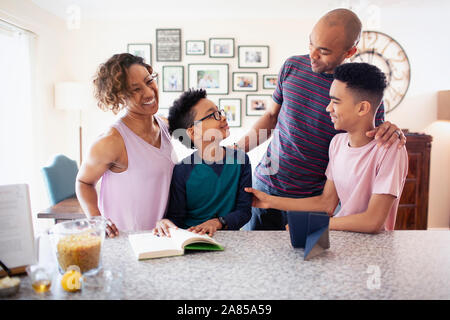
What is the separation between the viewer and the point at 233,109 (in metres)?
4.41

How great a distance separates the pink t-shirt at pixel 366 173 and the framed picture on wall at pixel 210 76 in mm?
3058

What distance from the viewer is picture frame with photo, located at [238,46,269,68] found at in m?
4.32

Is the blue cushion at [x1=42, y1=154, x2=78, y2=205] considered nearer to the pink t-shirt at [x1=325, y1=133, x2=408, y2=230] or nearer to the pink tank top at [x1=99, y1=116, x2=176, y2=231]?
the pink tank top at [x1=99, y1=116, x2=176, y2=231]

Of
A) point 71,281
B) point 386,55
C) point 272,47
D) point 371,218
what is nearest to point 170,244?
point 71,281

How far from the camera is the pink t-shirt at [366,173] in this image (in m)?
1.24

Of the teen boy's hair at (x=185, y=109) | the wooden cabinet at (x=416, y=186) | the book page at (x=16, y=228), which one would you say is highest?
the teen boy's hair at (x=185, y=109)

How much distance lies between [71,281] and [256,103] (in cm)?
386

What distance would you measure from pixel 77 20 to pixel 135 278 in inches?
97.3

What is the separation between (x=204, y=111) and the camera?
154 cm

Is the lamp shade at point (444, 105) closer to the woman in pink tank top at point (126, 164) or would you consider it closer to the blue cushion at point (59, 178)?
the woman in pink tank top at point (126, 164)

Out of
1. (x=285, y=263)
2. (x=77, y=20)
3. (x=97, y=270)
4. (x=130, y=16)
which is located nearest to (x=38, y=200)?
(x=77, y=20)

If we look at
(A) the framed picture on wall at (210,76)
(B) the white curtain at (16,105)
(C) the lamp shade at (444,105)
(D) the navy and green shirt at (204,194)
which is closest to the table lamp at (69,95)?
(B) the white curtain at (16,105)

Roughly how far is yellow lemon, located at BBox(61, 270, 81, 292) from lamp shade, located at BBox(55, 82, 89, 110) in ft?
11.5
